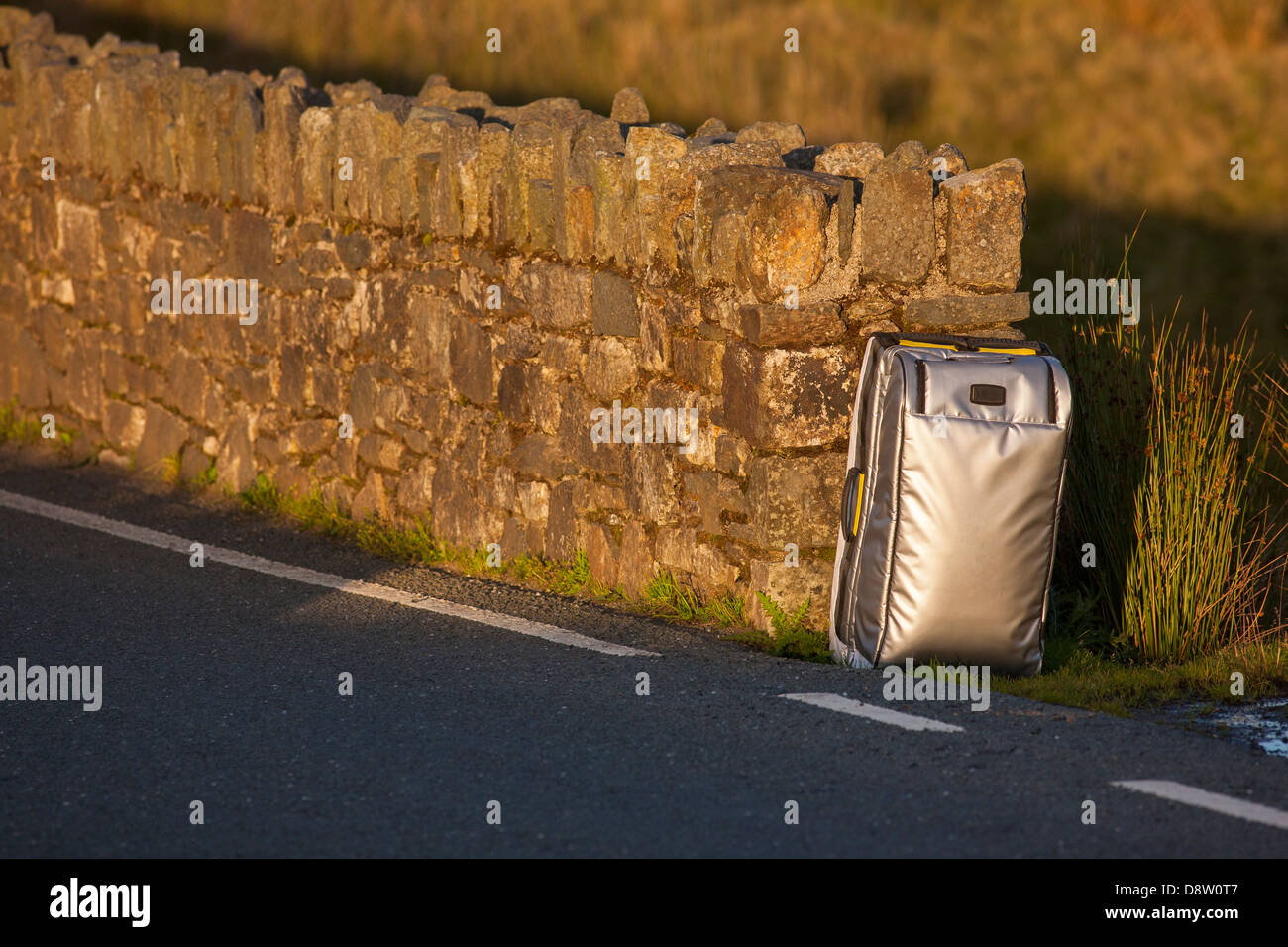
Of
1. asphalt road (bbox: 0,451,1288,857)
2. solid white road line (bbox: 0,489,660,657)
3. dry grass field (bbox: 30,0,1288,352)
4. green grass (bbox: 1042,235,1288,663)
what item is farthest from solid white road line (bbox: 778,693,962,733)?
dry grass field (bbox: 30,0,1288,352)

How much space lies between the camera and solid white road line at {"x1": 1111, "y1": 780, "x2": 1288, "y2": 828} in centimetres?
435

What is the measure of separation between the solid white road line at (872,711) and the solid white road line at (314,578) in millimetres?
776

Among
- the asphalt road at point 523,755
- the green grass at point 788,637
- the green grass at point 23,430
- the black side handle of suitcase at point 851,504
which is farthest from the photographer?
the green grass at point 23,430

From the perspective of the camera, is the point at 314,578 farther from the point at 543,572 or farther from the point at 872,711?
the point at 872,711

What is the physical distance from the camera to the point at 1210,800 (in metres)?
4.47

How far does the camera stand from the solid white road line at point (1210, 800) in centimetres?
435

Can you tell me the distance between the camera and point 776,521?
6137 millimetres

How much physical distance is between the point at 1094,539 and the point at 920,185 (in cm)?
165

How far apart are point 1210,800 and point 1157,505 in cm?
193

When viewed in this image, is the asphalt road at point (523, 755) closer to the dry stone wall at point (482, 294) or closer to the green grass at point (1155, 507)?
the dry stone wall at point (482, 294)

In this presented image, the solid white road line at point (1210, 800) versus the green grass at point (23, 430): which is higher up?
the green grass at point (23, 430)

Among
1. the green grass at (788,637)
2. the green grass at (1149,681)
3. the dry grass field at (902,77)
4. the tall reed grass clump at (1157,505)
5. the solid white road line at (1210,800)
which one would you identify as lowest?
the solid white road line at (1210,800)

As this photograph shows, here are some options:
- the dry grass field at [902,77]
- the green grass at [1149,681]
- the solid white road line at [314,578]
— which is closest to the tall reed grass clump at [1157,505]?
the green grass at [1149,681]

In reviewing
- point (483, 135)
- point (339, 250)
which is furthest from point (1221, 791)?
point (339, 250)
